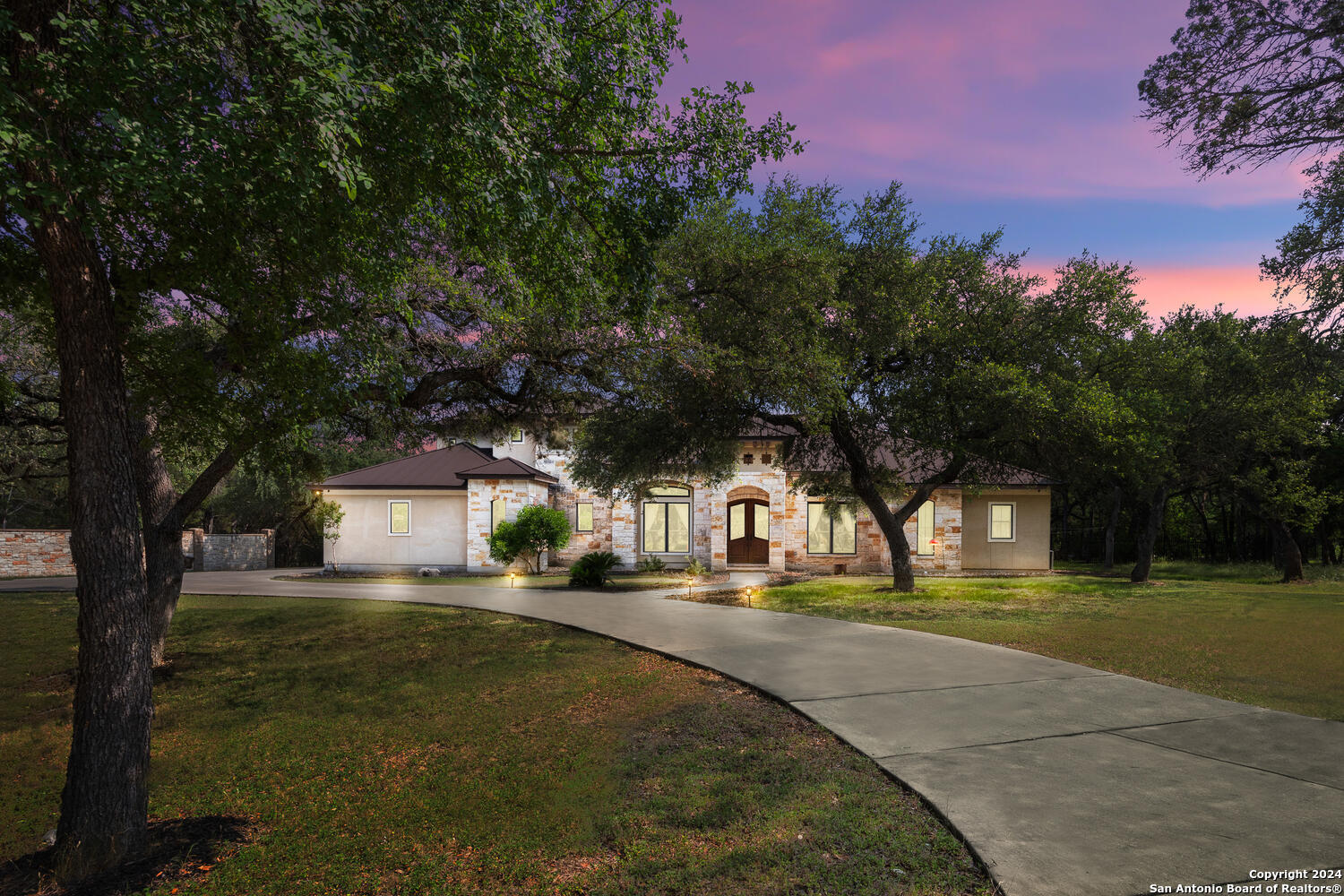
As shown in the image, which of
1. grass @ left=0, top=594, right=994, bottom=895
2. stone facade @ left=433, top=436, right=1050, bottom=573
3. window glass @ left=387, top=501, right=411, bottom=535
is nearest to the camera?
grass @ left=0, top=594, right=994, bottom=895

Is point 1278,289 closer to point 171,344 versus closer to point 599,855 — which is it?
point 599,855

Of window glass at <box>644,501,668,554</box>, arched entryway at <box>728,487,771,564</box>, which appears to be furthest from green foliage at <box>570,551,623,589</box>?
arched entryway at <box>728,487,771,564</box>

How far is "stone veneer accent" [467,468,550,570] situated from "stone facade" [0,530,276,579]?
7.77m

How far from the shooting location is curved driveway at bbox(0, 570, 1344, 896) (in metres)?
3.33

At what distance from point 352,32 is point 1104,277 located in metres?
14.6

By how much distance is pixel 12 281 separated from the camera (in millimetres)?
5594

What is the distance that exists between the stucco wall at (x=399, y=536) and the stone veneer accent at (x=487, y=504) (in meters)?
0.87

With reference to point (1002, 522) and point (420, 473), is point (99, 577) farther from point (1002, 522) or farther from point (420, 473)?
point (1002, 522)

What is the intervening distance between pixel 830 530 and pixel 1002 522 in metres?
6.04

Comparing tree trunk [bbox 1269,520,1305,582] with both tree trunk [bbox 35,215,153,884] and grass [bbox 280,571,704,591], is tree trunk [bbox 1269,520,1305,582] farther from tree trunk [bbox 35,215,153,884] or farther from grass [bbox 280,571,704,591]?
tree trunk [bbox 35,215,153,884]

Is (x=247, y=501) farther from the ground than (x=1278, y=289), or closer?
closer

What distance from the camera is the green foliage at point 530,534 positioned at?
836 inches

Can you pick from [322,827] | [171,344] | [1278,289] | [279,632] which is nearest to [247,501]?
[279,632]

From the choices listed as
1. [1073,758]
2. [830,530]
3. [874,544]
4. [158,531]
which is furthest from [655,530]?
[1073,758]
